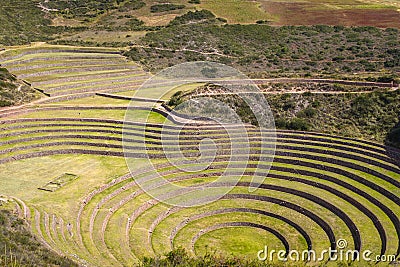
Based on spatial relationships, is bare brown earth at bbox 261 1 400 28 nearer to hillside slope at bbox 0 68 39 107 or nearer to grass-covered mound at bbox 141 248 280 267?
hillside slope at bbox 0 68 39 107

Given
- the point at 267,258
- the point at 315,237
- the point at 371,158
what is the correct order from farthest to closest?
1. the point at 371,158
2. the point at 315,237
3. the point at 267,258

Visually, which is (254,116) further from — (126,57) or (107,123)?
(126,57)

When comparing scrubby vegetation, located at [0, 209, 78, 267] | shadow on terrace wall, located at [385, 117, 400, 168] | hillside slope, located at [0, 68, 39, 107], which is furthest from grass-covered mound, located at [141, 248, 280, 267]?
hillside slope, located at [0, 68, 39, 107]

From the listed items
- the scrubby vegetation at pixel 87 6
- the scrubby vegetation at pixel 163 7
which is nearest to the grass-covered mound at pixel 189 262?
the scrubby vegetation at pixel 163 7

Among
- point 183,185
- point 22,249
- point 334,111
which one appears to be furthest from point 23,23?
point 22,249

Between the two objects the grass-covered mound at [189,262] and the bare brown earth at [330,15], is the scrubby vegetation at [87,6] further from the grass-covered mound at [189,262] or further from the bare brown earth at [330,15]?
the grass-covered mound at [189,262]

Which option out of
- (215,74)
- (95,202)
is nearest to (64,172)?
(95,202)

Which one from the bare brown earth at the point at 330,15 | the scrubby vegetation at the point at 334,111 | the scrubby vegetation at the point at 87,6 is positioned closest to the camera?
the scrubby vegetation at the point at 334,111
